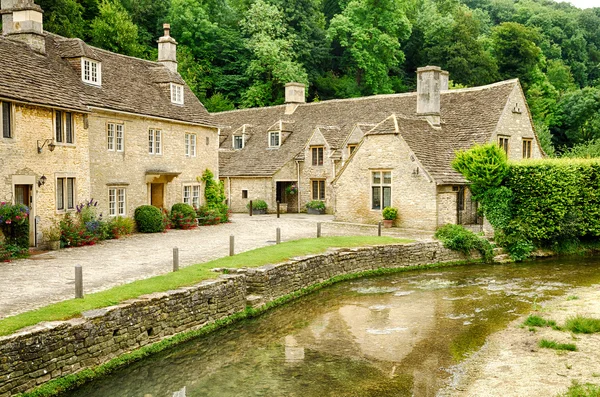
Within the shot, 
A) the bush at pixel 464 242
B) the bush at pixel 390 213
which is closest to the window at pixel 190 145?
the bush at pixel 390 213

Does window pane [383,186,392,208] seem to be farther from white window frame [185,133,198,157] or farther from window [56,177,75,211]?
window [56,177,75,211]

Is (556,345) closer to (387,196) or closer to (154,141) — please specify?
(387,196)

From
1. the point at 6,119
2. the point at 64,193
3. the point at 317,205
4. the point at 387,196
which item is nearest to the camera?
the point at 6,119

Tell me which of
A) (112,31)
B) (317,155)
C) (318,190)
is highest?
(112,31)

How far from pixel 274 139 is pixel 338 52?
92.9 ft

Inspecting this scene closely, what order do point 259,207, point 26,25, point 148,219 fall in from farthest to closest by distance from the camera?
1. point 259,207
2. point 148,219
3. point 26,25

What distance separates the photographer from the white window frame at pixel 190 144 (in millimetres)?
34375

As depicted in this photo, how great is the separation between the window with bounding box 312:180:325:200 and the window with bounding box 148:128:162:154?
1438 centimetres

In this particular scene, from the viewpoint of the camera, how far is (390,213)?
31.6 m

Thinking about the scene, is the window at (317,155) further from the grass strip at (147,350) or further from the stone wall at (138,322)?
the grass strip at (147,350)

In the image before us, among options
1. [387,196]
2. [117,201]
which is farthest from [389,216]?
[117,201]

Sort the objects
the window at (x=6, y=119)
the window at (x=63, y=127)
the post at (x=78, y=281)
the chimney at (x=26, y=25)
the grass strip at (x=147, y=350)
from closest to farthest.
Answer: the grass strip at (x=147, y=350)
the post at (x=78, y=281)
the window at (x=6, y=119)
the window at (x=63, y=127)
the chimney at (x=26, y=25)

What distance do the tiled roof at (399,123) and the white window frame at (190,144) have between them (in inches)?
344

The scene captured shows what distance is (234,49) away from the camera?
63719 mm
